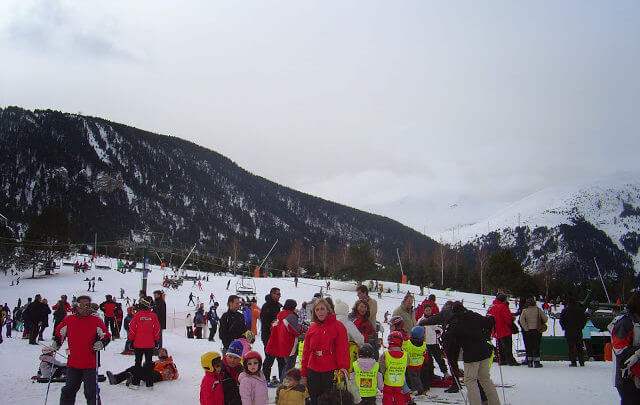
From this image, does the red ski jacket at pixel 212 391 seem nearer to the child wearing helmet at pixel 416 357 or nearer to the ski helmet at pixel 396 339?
the ski helmet at pixel 396 339

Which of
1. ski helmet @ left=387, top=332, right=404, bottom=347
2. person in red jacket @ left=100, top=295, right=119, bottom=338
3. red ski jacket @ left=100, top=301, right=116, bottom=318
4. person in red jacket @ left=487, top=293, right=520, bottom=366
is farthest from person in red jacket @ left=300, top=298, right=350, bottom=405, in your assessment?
red ski jacket @ left=100, top=301, right=116, bottom=318

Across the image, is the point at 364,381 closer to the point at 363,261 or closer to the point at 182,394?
the point at 182,394

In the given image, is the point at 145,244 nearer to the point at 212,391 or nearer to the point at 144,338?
the point at 144,338

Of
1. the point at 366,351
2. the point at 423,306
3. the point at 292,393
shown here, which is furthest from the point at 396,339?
the point at 423,306

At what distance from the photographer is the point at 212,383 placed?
5.11 meters

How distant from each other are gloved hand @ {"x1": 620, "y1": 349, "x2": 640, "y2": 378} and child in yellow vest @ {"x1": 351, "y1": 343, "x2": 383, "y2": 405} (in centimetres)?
267

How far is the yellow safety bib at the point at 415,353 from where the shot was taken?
290 inches

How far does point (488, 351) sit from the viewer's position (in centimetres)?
642

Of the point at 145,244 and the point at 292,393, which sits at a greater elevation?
the point at 145,244

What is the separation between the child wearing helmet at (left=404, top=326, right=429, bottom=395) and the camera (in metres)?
7.37

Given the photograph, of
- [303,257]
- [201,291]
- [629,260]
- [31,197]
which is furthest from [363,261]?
[629,260]

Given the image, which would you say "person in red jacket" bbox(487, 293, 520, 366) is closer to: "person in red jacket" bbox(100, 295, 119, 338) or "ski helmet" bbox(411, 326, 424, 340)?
"ski helmet" bbox(411, 326, 424, 340)

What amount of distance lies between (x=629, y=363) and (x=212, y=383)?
4.24 metres

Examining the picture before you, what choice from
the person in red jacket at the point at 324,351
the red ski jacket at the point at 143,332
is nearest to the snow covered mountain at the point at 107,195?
the red ski jacket at the point at 143,332
